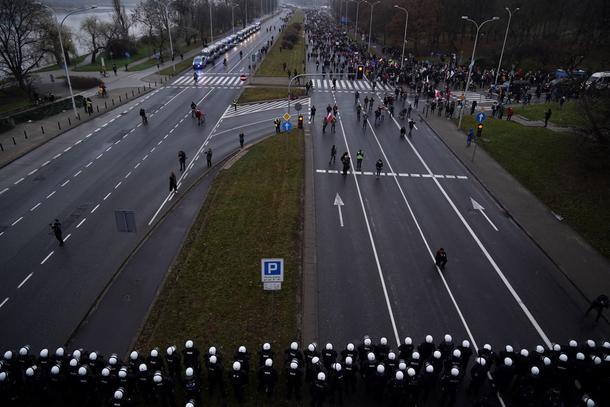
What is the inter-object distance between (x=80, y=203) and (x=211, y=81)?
1500 inches

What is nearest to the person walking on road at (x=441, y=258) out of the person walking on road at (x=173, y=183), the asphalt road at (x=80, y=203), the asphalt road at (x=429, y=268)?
the asphalt road at (x=429, y=268)

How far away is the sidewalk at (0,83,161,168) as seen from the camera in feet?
97.6

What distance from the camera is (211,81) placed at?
56.5 meters

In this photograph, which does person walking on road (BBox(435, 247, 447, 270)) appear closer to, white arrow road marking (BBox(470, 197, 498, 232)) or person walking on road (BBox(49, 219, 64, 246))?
white arrow road marking (BBox(470, 197, 498, 232))

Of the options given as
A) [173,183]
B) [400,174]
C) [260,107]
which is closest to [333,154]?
[400,174]

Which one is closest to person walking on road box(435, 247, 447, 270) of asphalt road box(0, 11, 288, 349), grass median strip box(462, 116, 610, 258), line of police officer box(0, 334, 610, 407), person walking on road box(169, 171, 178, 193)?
line of police officer box(0, 334, 610, 407)

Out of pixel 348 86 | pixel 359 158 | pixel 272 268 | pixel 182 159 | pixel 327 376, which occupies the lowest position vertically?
pixel 327 376

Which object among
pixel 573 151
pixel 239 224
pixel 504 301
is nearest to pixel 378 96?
pixel 573 151

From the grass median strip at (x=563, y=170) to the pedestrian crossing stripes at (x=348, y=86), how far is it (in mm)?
20146

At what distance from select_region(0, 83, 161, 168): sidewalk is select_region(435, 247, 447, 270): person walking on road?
27.0m

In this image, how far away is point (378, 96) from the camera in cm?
4825

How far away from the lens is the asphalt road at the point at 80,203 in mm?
14680

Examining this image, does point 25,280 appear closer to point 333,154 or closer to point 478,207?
point 333,154

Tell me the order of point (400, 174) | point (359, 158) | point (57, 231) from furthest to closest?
1. point (400, 174)
2. point (359, 158)
3. point (57, 231)
